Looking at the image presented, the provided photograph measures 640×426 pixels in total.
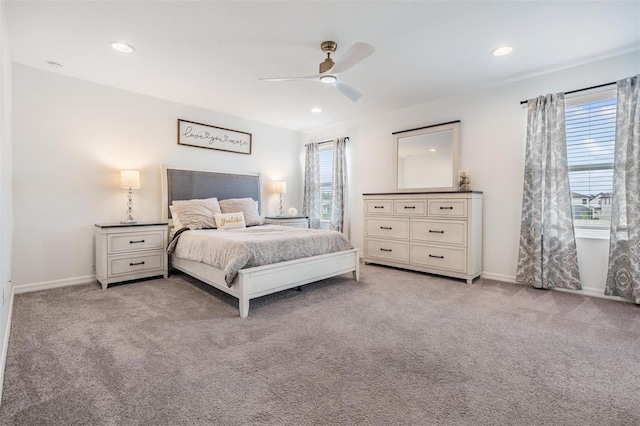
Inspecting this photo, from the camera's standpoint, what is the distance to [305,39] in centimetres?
272

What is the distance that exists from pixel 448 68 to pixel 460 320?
261 cm

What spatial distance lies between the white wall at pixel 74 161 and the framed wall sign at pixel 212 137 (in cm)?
12

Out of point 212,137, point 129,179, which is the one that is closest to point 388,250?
point 212,137

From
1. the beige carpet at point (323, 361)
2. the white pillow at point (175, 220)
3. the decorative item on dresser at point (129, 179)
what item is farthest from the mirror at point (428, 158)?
the decorative item on dresser at point (129, 179)

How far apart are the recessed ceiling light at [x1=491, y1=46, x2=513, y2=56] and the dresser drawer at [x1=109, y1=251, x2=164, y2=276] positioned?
4372 millimetres

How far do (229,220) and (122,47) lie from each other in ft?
7.30

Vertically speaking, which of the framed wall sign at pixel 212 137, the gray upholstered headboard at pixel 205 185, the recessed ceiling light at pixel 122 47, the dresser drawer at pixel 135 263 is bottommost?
the dresser drawer at pixel 135 263

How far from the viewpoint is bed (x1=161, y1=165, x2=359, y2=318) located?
275 centimetres

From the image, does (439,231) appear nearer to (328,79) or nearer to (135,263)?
(328,79)

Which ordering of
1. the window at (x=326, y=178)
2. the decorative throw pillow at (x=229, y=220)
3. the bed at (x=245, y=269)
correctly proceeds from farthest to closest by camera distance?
the window at (x=326, y=178) < the decorative throw pillow at (x=229, y=220) < the bed at (x=245, y=269)

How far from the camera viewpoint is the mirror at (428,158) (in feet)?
13.8

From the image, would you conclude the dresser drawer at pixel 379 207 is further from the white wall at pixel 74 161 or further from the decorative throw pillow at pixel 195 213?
the white wall at pixel 74 161

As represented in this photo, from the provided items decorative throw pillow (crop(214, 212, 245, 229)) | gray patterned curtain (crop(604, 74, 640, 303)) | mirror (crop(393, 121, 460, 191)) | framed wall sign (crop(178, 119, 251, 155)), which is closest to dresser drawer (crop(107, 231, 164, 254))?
decorative throw pillow (crop(214, 212, 245, 229))

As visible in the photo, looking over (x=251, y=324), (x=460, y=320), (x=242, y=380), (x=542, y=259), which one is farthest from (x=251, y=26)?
(x=542, y=259)
